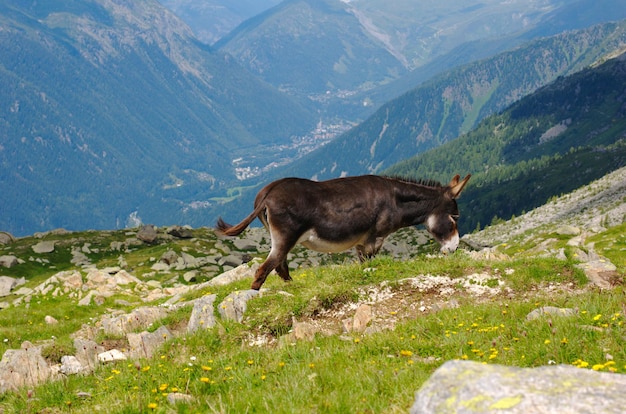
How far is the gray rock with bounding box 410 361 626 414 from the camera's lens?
14.2 feet

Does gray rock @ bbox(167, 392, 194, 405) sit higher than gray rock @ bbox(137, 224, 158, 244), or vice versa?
gray rock @ bbox(137, 224, 158, 244)

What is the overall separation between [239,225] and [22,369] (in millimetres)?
7223

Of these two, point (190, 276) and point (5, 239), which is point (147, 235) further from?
point (190, 276)

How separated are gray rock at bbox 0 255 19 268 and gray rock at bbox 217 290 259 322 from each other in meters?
50.0

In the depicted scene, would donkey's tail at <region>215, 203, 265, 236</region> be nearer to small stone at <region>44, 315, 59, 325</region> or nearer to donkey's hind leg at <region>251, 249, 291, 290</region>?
donkey's hind leg at <region>251, 249, 291, 290</region>

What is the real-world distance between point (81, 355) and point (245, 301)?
16.3 feet

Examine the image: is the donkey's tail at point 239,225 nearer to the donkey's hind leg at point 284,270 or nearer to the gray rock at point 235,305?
the donkey's hind leg at point 284,270

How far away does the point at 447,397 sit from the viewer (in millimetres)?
4719

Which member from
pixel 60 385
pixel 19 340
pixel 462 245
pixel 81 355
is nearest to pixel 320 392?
pixel 60 385

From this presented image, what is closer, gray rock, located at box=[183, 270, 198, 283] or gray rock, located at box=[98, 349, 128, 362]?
gray rock, located at box=[98, 349, 128, 362]

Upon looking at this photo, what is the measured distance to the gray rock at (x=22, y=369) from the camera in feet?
41.6

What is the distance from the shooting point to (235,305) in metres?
15.4

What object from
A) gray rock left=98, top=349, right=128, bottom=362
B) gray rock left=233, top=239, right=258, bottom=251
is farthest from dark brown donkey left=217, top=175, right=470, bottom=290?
gray rock left=233, top=239, right=258, bottom=251

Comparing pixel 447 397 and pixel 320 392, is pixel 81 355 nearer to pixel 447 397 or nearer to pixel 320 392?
pixel 320 392
